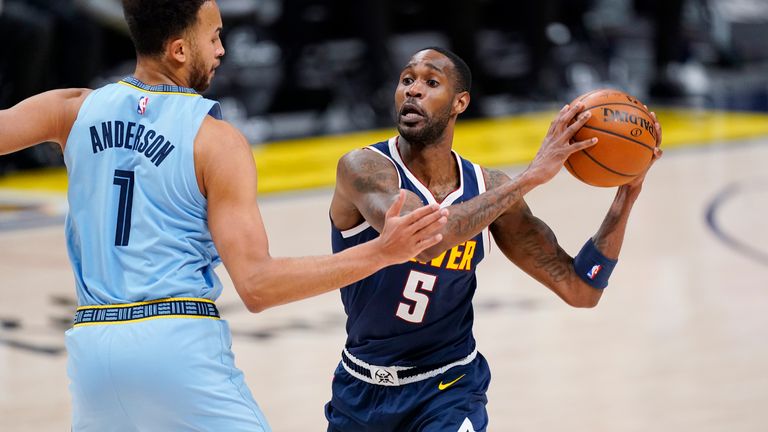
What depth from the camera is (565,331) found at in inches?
293

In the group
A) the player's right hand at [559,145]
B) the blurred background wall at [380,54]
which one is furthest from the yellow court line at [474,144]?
the player's right hand at [559,145]

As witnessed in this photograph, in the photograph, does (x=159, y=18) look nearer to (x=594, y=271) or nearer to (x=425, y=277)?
(x=425, y=277)

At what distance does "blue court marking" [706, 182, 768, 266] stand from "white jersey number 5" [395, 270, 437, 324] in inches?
211

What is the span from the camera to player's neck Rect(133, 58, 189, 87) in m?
3.31

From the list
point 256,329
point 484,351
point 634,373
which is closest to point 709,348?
point 634,373

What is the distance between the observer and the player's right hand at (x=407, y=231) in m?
3.10

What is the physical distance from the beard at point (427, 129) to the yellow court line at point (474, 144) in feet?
22.7

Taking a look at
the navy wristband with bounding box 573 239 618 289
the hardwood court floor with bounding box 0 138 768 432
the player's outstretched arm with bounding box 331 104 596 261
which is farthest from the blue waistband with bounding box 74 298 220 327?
the hardwood court floor with bounding box 0 138 768 432

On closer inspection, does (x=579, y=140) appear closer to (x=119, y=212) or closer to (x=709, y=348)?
(x=119, y=212)

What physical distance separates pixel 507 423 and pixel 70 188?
3.16m

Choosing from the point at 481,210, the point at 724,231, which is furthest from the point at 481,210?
the point at 724,231

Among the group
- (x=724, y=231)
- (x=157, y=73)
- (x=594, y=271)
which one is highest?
Answer: (x=157, y=73)

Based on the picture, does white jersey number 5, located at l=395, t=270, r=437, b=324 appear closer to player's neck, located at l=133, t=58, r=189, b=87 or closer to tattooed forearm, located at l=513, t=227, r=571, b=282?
tattooed forearm, located at l=513, t=227, r=571, b=282

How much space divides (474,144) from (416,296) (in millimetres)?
8644
